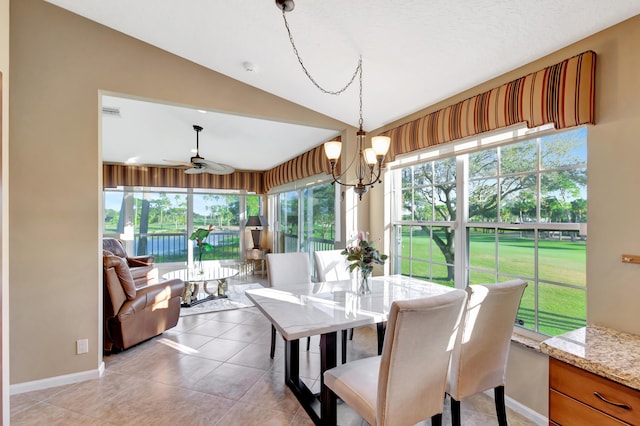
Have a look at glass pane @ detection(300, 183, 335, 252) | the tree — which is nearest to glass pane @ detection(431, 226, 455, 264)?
the tree

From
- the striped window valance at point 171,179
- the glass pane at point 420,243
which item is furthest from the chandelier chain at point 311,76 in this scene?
the striped window valance at point 171,179

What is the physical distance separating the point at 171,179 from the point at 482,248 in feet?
20.7

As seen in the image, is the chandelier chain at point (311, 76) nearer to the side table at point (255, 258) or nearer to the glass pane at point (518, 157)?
the glass pane at point (518, 157)

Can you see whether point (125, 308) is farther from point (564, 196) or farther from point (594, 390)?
point (564, 196)

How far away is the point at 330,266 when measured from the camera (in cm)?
314

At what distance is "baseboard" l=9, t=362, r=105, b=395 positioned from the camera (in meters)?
2.32

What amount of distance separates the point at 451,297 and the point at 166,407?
212cm

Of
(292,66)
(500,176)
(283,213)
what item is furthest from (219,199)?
(500,176)

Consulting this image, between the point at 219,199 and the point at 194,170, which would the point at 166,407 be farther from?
the point at 219,199

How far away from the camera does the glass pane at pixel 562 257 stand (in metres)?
1.94

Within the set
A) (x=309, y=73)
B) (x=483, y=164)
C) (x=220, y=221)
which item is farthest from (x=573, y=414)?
(x=220, y=221)

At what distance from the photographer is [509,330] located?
5.78 feet

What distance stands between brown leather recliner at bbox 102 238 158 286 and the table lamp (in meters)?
2.12

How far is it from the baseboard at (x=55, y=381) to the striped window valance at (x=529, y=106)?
353 cm
